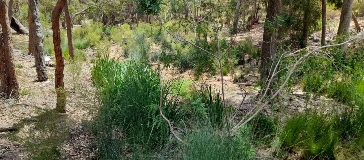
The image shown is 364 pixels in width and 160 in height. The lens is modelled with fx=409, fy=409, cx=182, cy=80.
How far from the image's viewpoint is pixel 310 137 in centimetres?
483

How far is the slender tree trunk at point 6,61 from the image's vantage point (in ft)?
22.0

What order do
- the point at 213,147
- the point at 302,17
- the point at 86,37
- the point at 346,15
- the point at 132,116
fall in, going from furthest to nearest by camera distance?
1. the point at 86,37
2. the point at 302,17
3. the point at 346,15
4. the point at 132,116
5. the point at 213,147

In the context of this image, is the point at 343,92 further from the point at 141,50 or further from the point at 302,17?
the point at 302,17

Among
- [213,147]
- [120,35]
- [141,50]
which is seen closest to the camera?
[213,147]

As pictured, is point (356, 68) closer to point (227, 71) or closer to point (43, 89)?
point (227, 71)

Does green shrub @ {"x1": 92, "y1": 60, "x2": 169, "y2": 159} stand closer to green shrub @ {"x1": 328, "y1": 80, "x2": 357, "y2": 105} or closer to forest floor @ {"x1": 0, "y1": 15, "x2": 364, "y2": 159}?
forest floor @ {"x1": 0, "y1": 15, "x2": 364, "y2": 159}

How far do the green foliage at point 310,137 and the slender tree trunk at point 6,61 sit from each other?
15.3 ft

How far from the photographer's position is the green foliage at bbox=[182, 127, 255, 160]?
10.6 ft

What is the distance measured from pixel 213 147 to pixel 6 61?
4.88 m

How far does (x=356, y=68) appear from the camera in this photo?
6.50 metres

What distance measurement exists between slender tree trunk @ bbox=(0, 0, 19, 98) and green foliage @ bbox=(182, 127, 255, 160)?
14.7 feet

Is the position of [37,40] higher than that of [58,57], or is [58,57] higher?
[37,40]

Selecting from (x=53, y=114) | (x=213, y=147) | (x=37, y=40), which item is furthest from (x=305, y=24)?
(x=213, y=147)

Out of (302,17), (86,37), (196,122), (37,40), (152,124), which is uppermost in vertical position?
(302,17)
